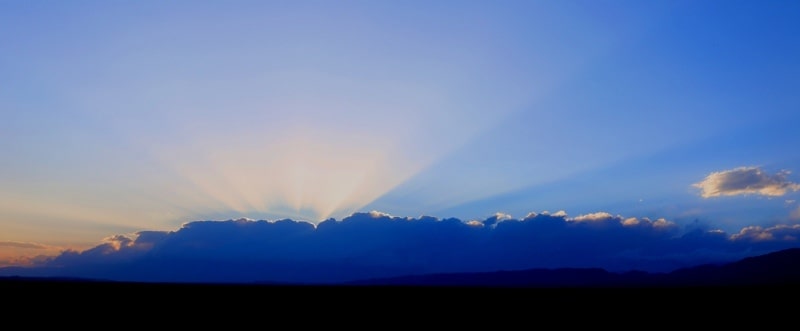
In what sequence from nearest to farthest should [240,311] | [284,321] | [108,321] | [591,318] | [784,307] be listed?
[108,321] < [284,321] < [591,318] < [240,311] < [784,307]

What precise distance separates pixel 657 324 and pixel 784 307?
14.6 m

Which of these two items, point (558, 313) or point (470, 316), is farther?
point (558, 313)

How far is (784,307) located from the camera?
3725 centimetres

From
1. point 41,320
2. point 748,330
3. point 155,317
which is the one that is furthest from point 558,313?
point 41,320

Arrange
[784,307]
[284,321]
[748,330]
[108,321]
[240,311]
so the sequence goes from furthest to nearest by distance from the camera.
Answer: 1. [784,307]
2. [240,311]
3. [284,321]
4. [108,321]
5. [748,330]

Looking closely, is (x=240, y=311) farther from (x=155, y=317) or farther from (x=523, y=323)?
(x=523, y=323)

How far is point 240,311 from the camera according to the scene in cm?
3406

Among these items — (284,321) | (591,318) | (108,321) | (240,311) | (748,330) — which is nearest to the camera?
(748,330)

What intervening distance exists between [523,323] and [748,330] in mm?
9178

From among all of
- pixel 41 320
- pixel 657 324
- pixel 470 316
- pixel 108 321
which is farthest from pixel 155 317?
pixel 657 324

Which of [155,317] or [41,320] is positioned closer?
[41,320]

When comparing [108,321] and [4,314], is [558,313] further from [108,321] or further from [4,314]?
[4,314]

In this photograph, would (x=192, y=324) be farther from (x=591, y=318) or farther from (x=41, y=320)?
(x=591, y=318)

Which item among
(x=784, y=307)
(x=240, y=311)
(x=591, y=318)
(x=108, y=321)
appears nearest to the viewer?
(x=108, y=321)
